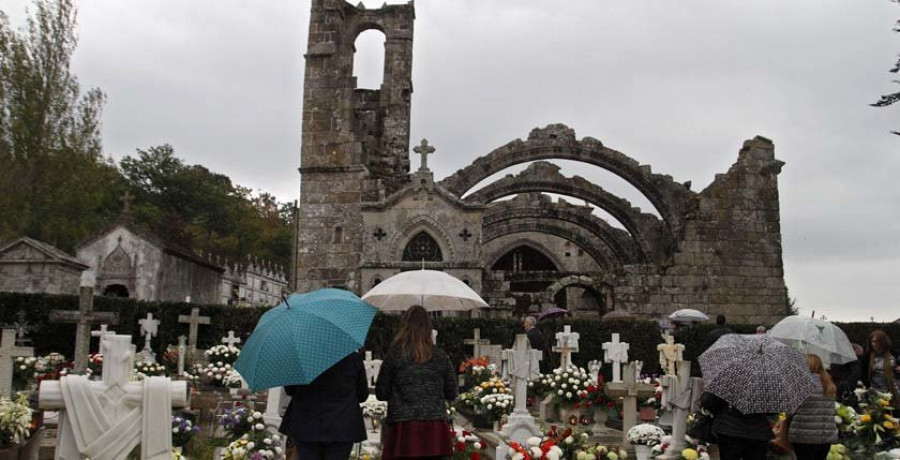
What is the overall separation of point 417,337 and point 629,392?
14.1 feet

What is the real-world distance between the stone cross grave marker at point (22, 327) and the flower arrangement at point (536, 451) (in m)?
12.4

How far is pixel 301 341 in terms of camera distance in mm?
4660

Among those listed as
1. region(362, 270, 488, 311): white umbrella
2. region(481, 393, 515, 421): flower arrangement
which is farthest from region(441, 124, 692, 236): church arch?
region(481, 393, 515, 421): flower arrangement

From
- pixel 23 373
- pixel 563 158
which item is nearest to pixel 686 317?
pixel 563 158

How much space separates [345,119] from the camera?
19.9m

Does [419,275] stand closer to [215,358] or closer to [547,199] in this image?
[215,358]

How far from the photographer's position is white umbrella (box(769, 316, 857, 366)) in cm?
734

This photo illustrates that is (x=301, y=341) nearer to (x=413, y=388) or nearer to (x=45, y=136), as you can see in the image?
(x=413, y=388)

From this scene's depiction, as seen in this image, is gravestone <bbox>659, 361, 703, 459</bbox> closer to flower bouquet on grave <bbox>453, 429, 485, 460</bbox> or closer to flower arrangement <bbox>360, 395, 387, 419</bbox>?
flower bouquet on grave <bbox>453, 429, 485, 460</bbox>

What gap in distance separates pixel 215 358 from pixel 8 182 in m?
15.1

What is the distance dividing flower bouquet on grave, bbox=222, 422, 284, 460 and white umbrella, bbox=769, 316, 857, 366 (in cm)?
475

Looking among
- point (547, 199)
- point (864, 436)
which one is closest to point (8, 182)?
point (547, 199)

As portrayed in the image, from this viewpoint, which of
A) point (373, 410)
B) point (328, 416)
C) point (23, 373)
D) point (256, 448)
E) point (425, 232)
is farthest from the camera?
point (425, 232)

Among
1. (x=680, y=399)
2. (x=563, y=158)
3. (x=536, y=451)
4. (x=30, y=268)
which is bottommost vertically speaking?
(x=536, y=451)
